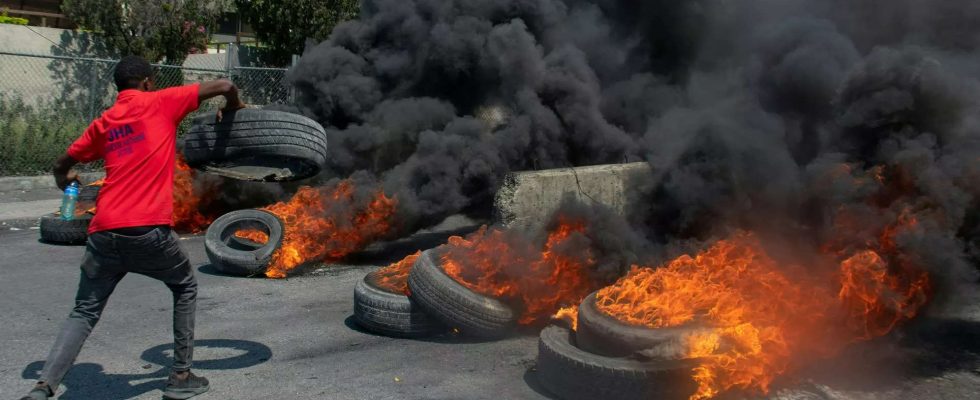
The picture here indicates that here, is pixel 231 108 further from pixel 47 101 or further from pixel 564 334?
pixel 47 101

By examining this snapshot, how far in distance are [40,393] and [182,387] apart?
0.72 metres

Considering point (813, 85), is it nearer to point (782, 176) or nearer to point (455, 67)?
point (782, 176)

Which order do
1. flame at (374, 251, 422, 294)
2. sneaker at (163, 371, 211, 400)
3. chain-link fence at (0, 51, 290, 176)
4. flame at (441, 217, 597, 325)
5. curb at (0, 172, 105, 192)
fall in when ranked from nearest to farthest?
sneaker at (163, 371, 211, 400), flame at (441, 217, 597, 325), flame at (374, 251, 422, 294), curb at (0, 172, 105, 192), chain-link fence at (0, 51, 290, 176)

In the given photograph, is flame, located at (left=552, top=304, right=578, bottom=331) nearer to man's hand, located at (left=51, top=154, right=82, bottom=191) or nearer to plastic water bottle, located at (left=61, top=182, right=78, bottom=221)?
man's hand, located at (left=51, top=154, right=82, bottom=191)

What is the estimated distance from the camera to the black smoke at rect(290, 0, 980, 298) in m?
5.83

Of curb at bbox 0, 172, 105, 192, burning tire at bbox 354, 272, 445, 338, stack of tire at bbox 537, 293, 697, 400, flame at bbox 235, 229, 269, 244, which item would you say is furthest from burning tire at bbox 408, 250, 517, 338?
curb at bbox 0, 172, 105, 192

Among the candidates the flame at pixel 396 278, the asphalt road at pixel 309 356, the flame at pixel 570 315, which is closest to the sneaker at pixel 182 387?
the asphalt road at pixel 309 356

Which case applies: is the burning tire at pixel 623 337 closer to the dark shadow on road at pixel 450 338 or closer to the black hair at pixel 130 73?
the dark shadow on road at pixel 450 338

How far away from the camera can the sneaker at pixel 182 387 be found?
456 cm

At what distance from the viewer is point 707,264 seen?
19.1 ft

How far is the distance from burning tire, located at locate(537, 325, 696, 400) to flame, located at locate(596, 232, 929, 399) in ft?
0.42

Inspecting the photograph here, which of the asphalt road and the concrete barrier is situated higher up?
the concrete barrier

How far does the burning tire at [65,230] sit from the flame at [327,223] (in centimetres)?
233

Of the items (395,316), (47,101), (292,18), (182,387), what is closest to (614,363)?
(395,316)
